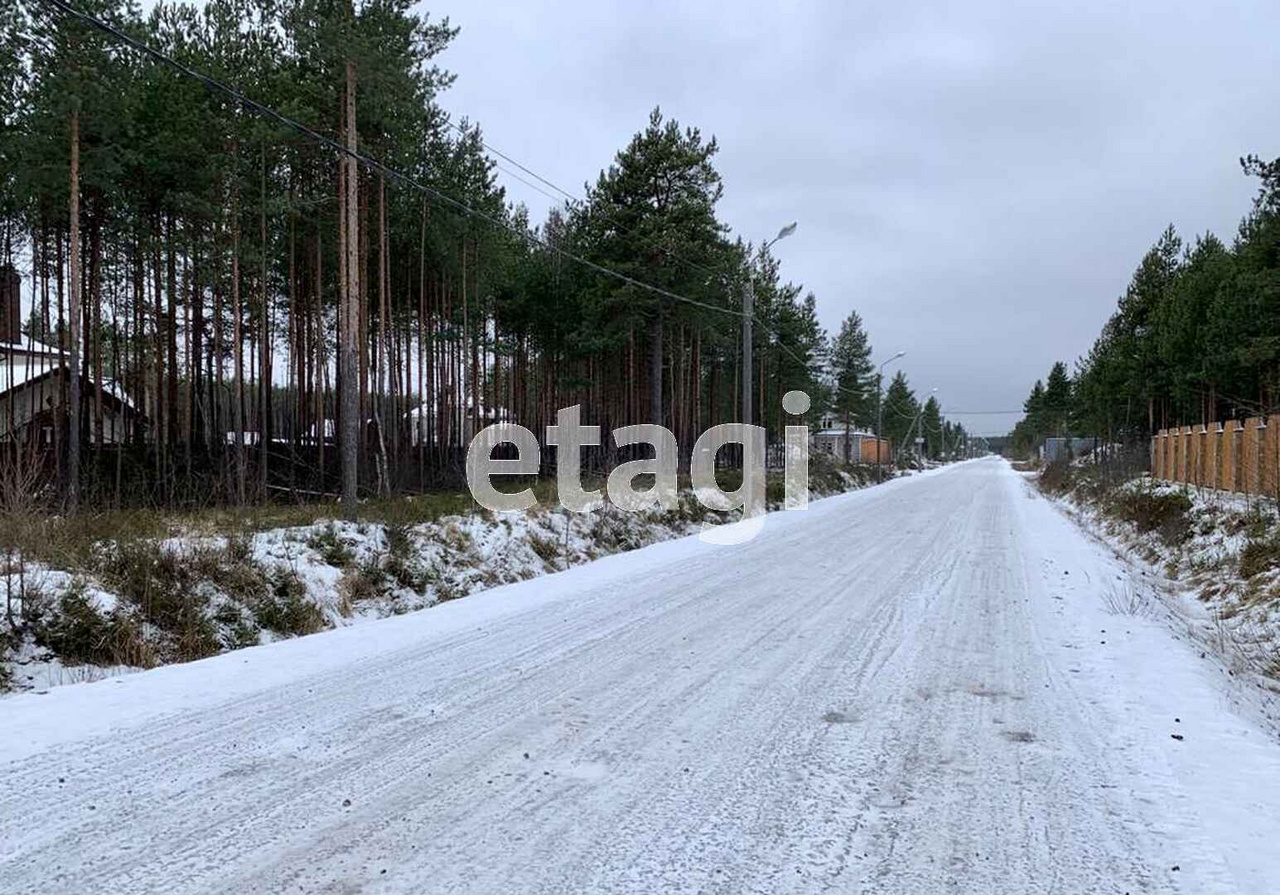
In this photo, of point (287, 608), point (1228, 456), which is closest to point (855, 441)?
point (1228, 456)

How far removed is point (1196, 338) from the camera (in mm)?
29156

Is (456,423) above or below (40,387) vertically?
below

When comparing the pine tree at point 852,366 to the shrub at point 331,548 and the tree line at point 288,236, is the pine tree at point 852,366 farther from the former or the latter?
the shrub at point 331,548

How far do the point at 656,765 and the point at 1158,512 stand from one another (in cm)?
1558

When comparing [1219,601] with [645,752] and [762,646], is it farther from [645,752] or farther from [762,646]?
[645,752]

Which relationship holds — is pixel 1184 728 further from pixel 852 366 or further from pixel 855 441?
pixel 855 441

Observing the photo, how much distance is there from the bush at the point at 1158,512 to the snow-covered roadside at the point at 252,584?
10255 mm

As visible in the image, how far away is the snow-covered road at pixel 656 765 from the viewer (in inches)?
107

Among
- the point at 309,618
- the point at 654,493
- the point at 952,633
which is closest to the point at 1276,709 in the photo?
the point at 952,633

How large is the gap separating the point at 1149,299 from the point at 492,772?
4125cm

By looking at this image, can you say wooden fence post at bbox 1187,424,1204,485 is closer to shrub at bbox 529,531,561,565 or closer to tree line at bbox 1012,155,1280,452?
tree line at bbox 1012,155,1280,452

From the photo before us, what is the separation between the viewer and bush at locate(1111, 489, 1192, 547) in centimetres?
1304

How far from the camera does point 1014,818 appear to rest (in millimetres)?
3121

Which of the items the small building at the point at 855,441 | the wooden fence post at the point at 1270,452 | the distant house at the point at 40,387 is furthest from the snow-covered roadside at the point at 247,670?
the small building at the point at 855,441
